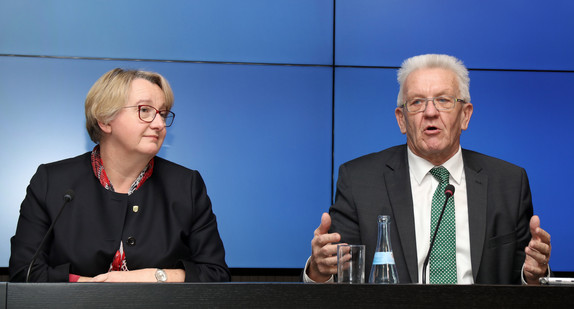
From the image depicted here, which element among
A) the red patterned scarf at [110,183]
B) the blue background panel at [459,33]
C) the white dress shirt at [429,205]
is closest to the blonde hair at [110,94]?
the red patterned scarf at [110,183]

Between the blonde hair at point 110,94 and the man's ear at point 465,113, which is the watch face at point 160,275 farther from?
the man's ear at point 465,113

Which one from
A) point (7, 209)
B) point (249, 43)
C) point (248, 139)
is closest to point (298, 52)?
point (249, 43)

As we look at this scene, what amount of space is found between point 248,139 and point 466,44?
1.18 meters

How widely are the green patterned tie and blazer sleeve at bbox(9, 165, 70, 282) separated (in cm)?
120

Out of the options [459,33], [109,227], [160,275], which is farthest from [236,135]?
[459,33]

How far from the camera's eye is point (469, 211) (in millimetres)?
2156

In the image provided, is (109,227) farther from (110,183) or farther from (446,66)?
(446,66)

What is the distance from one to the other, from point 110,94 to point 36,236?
550 millimetres

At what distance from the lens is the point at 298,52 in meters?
3.07

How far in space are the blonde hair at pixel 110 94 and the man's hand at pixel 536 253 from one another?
1.34 m

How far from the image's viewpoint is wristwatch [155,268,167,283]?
2.03m

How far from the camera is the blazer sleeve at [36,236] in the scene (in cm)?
200

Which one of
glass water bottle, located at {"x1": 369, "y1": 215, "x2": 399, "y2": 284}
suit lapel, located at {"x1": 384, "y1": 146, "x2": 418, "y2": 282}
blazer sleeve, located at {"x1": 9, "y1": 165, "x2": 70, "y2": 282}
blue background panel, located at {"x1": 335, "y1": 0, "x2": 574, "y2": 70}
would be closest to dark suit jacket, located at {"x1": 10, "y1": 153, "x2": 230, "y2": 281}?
blazer sleeve, located at {"x1": 9, "y1": 165, "x2": 70, "y2": 282}

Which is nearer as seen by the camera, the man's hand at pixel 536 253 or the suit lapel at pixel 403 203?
the man's hand at pixel 536 253
